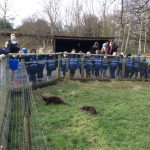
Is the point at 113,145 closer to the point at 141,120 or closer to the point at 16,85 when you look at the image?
the point at 141,120

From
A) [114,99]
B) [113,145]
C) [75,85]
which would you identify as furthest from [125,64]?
[113,145]

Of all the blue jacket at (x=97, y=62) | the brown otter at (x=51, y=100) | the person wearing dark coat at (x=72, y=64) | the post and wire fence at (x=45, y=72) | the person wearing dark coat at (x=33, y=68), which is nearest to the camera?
the post and wire fence at (x=45, y=72)

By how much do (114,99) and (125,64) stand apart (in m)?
6.54

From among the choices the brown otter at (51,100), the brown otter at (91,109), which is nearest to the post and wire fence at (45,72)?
the brown otter at (51,100)

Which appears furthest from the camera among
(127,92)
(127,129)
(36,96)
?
(127,92)

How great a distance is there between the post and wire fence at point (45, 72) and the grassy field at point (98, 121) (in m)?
0.46

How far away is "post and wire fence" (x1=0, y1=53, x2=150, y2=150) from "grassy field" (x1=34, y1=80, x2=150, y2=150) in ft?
1.49

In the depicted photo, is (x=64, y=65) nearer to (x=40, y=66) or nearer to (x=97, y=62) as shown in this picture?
(x=97, y=62)

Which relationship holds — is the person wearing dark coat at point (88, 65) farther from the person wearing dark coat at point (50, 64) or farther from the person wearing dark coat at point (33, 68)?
the person wearing dark coat at point (33, 68)

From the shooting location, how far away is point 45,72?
642 inches

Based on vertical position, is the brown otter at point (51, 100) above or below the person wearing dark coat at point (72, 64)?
below

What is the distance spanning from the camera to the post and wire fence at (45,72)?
8.51 meters

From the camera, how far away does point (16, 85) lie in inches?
408

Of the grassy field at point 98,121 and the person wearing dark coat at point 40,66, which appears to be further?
the person wearing dark coat at point 40,66
